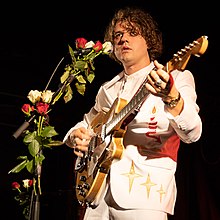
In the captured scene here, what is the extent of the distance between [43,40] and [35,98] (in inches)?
70.4

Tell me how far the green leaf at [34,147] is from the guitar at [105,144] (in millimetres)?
246

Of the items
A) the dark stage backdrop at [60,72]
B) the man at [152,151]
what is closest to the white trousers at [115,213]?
the man at [152,151]

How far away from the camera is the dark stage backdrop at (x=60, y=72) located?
299 cm

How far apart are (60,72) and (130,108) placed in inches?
88.4

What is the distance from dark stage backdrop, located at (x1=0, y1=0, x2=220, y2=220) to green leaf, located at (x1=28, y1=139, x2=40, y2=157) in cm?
137

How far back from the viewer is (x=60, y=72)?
3906 mm

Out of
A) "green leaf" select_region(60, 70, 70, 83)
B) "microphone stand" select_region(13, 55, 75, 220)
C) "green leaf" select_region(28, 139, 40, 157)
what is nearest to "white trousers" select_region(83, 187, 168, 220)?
"microphone stand" select_region(13, 55, 75, 220)

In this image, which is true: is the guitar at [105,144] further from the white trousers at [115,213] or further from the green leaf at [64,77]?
the green leaf at [64,77]

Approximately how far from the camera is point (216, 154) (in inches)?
116

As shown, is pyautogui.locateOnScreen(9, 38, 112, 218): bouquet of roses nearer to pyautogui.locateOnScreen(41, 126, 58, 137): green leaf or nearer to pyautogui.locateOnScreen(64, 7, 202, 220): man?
pyautogui.locateOnScreen(41, 126, 58, 137): green leaf

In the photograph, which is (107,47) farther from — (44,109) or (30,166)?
(30,166)

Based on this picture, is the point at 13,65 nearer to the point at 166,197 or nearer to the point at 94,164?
the point at 94,164

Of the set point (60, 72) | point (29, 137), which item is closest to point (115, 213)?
point (29, 137)

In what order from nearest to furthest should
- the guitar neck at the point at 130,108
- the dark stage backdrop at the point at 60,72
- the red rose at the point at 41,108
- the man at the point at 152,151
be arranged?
the man at the point at 152,151, the guitar neck at the point at 130,108, the red rose at the point at 41,108, the dark stage backdrop at the point at 60,72
